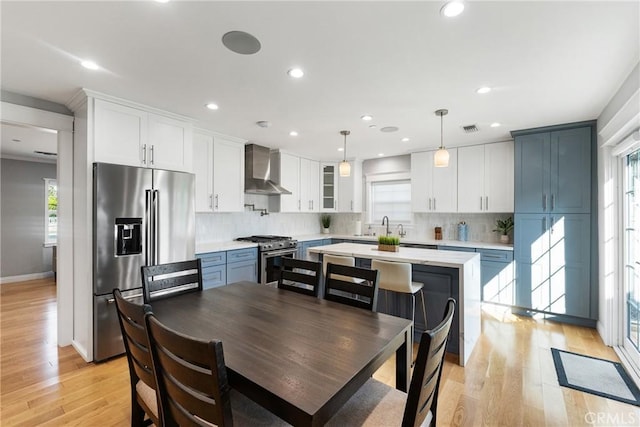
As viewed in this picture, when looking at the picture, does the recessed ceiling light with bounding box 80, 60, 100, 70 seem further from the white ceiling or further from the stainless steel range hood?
the stainless steel range hood

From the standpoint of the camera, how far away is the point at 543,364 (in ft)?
8.48

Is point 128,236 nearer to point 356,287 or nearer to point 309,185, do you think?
point 356,287

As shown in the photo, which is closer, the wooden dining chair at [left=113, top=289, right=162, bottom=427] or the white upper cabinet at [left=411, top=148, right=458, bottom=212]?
the wooden dining chair at [left=113, top=289, right=162, bottom=427]

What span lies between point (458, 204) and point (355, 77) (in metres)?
3.08

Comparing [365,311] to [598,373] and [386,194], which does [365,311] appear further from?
[386,194]

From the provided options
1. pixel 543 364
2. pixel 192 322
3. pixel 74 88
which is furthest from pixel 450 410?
pixel 74 88

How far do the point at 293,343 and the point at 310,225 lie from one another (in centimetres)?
484

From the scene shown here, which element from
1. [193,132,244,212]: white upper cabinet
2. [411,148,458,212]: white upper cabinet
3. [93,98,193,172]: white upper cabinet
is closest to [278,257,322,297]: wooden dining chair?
[93,98,193,172]: white upper cabinet

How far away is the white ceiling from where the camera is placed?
1550 mm

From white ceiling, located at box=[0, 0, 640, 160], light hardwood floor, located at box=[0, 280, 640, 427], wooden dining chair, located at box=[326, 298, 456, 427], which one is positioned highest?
white ceiling, located at box=[0, 0, 640, 160]

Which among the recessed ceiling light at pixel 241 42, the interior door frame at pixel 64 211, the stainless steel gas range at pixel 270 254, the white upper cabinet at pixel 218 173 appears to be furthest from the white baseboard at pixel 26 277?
the recessed ceiling light at pixel 241 42

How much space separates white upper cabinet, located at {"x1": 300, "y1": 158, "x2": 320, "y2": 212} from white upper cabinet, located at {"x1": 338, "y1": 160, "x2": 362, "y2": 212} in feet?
1.53

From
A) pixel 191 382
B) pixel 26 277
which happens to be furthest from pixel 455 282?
pixel 26 277

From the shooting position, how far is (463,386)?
7.41 ft
